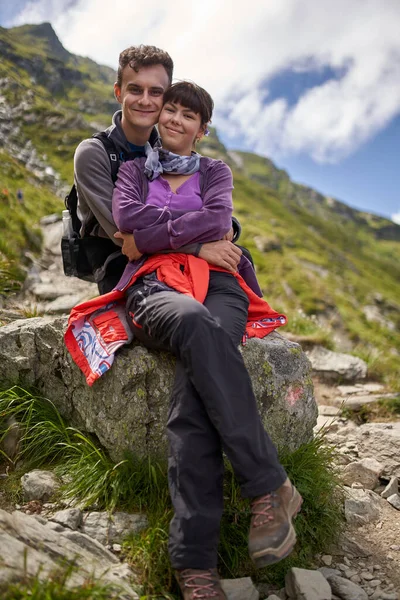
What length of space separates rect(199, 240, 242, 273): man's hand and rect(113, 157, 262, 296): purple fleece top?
0.30ft

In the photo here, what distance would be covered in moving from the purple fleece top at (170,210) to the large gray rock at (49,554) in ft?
6.77

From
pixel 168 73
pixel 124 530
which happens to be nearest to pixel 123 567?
pixel 124 530

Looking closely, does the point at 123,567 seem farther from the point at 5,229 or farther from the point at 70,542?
the point at 5,229

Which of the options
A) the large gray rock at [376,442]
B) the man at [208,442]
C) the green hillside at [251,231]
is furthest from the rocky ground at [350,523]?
the green hillside at [251,231]

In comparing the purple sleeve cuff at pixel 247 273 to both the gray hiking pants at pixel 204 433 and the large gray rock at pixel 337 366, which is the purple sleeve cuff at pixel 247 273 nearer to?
the gray hiking pants at pixel 204 433

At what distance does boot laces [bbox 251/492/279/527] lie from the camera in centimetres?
303

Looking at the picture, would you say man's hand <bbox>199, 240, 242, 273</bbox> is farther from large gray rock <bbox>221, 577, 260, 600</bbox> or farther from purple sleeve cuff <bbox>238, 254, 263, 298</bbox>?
large gray rock <bbox>221, 577, 260, 600</bbox>

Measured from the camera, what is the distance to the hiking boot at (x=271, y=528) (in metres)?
2.97

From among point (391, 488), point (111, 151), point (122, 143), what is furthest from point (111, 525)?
point (122, 143)

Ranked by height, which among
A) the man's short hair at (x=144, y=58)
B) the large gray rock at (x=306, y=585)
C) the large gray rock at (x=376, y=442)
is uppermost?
the man's short hair at (x=144, y=58)

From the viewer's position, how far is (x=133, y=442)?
4.13m

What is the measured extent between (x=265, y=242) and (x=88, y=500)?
68360mm

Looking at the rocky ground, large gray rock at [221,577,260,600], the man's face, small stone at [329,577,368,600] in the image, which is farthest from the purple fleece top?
small stone at [329,577,368,600]

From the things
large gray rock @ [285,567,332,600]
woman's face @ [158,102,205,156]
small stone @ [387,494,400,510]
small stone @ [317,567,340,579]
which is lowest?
small stone @ [317,567,340,579]
